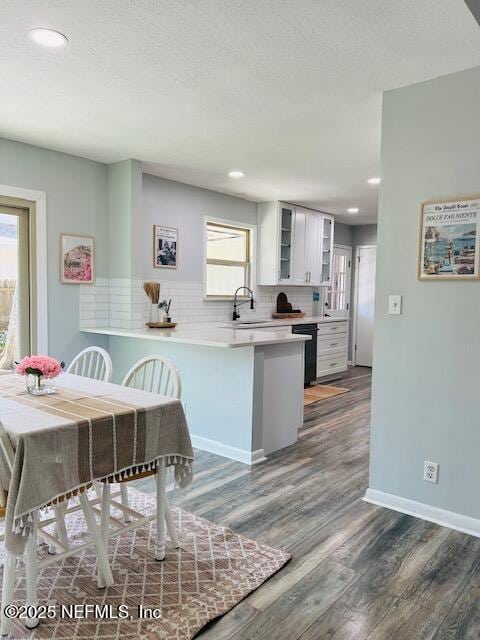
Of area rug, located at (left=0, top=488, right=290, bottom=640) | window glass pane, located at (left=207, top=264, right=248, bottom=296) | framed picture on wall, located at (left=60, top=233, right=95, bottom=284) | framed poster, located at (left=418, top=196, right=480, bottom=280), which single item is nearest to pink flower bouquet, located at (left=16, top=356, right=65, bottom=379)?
area rug, located at (left=0, top=488, right=290, bottom=640)

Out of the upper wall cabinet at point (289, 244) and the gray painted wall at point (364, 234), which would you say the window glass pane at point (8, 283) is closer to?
the upper wall cabinet at point (289, 244)

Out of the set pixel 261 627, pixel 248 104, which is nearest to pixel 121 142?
pixel 248 104

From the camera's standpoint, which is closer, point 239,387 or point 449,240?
point 449,240

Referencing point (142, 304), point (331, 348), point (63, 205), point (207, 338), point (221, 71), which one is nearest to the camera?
point (221, 71)

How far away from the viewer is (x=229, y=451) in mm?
3615

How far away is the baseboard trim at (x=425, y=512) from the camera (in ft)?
8.26

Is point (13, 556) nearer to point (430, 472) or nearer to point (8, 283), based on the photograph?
point (430, 472)

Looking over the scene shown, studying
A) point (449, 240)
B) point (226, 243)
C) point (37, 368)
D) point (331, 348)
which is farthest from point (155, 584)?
point (331, 348)

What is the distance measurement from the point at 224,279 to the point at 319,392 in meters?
1.84

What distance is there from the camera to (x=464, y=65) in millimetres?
2396

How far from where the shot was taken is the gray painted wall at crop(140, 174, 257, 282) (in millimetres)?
4770

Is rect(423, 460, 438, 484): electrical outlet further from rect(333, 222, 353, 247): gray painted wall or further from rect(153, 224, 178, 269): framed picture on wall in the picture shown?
rect(333, 222, 353, 247): gray painted wall

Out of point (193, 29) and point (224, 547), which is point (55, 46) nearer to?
point (193, 29)

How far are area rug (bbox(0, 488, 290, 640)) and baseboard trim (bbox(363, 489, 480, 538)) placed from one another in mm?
837
